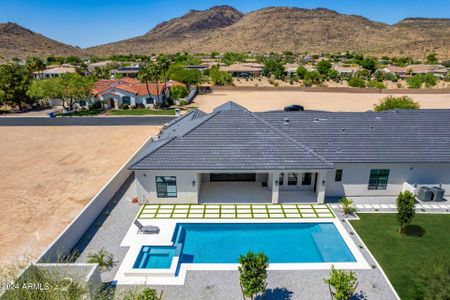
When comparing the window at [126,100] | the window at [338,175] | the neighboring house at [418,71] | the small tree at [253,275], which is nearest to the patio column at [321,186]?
the window at [338,175]

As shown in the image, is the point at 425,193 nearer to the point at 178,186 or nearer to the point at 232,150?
the point at 232,150

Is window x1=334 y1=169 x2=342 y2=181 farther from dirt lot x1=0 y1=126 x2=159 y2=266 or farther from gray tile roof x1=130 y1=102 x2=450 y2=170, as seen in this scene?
dirt lot x1=0 y1=126 x2=159 y2=266

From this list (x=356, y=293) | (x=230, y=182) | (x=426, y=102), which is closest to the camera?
(x=356, y=293)

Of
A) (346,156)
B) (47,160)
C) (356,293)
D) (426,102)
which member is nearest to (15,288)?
(356,293)

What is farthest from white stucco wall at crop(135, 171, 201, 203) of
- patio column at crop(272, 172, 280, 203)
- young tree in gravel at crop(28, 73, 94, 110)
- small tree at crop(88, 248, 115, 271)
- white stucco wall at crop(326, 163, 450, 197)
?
young tree in gravel at crop(28, 73, 94, 110)

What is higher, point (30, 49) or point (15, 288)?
point (30, 49)

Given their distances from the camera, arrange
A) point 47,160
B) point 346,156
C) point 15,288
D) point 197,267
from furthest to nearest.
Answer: point 47,160, point 346,156, point 197,267, point 15,288

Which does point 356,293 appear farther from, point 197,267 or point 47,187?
point 47,187
